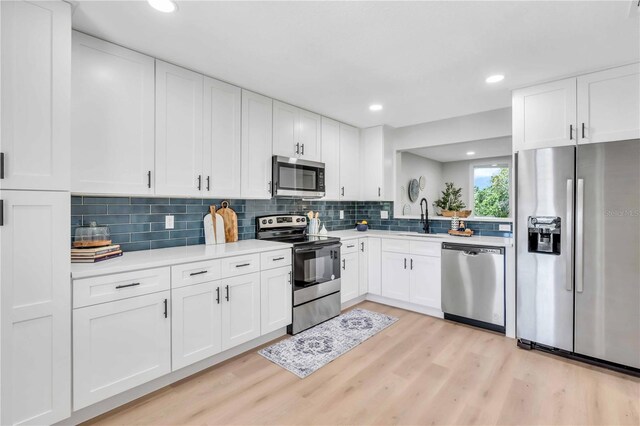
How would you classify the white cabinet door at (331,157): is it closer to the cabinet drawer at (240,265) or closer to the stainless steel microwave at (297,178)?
the stainless steel microwave at (297,178)

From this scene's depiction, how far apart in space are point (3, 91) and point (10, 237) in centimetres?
73

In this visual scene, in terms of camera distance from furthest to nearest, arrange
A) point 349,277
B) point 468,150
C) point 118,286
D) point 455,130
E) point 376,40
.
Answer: point 468,150 → point 455,130 → point 349,277 → point 376,40 → point 118,286

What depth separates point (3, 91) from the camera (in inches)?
60.1

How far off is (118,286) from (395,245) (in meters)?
2.94

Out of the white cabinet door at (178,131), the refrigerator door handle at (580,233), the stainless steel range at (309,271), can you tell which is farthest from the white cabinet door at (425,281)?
the white cabinet door at (178,131)

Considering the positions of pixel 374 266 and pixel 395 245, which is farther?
pixel 374 266

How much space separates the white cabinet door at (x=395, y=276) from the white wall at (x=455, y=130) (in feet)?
5.37

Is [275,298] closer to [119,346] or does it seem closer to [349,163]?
[119,346]

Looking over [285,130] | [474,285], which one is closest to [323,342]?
[474,285]

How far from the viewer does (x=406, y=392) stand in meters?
2.13

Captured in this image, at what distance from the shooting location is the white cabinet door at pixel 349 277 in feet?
12.1

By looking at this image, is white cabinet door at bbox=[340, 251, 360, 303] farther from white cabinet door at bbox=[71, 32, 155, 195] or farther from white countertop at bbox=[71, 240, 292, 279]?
white cabinet door at bbox=[71, 32, 155, 195]

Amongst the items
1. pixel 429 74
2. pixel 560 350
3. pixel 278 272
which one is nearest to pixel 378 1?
pixel 429 74

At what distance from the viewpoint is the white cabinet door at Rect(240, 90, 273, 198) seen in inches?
117
